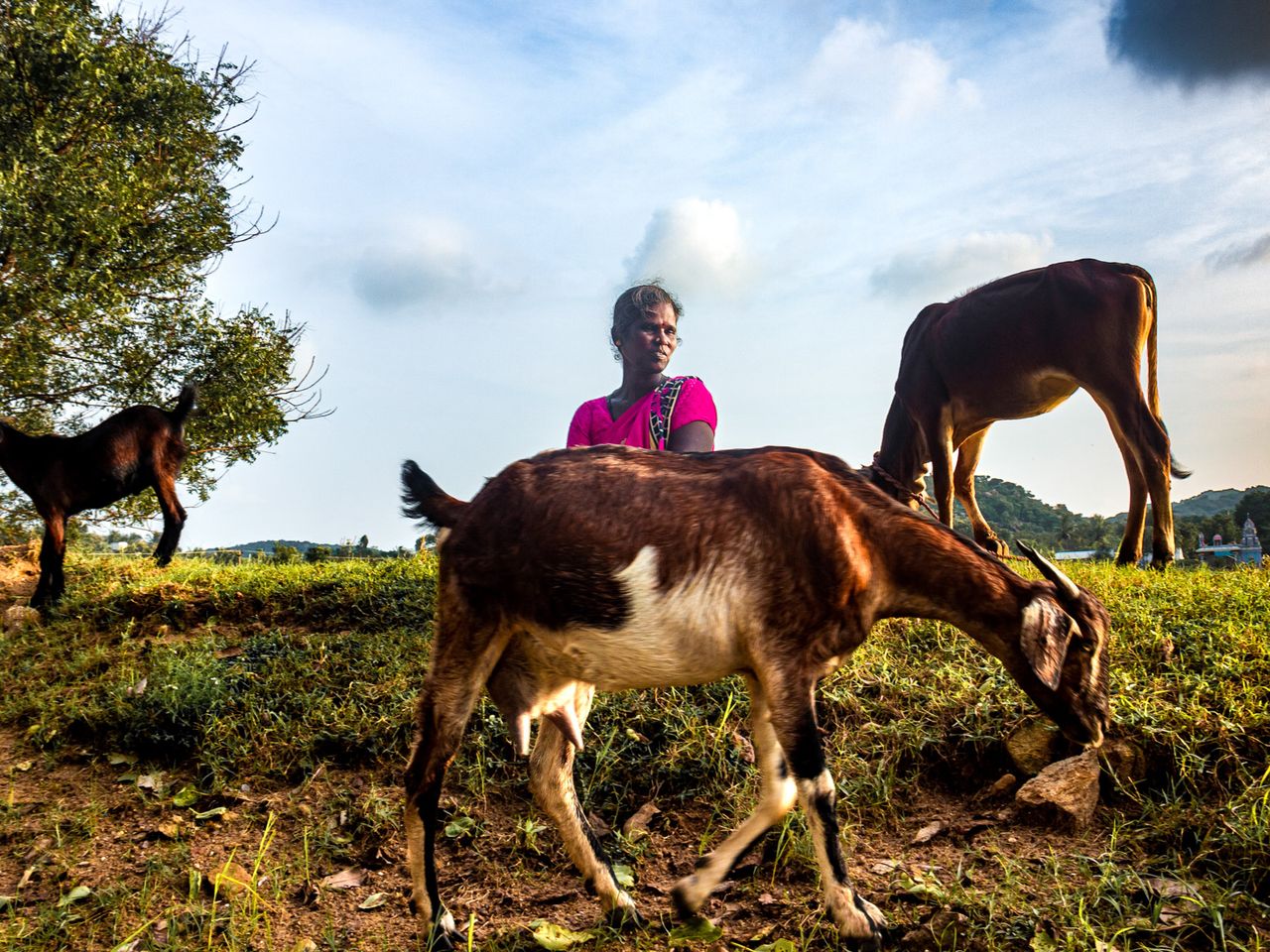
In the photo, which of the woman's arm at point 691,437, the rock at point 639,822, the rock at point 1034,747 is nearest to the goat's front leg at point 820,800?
the rock at point 639,822

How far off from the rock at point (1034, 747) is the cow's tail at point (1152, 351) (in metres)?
4.28

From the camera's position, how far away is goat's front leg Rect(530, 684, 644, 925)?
3564 millimetres

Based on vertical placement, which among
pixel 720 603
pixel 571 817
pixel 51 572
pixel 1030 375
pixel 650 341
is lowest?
pixel 571 817

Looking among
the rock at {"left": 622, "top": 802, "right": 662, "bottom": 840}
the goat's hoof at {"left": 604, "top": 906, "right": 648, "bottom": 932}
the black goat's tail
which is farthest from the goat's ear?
the black goat's tail

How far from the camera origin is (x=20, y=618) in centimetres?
876

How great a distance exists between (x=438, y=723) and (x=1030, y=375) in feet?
22.1

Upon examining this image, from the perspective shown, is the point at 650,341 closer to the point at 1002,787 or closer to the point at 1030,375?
the point at 1002,787

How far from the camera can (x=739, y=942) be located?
3426mm

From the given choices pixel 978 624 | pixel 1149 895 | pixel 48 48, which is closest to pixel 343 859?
pixel 978 624

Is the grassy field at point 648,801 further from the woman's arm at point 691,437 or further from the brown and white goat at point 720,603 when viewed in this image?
the woman's arm at point 691,437

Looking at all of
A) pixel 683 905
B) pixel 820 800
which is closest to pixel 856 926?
pixel 820 800

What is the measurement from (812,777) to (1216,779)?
2.25 metres

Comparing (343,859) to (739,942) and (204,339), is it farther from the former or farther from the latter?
(204,339)

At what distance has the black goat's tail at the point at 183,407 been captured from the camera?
10.4m
